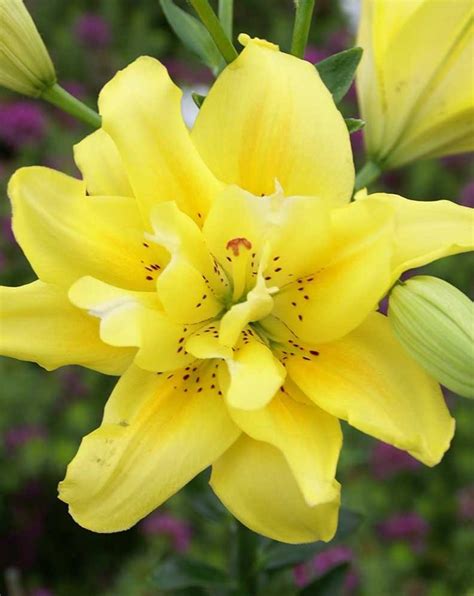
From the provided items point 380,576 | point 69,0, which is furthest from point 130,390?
point 69,0

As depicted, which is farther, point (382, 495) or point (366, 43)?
point (382, 495)

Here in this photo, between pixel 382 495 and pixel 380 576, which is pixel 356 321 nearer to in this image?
pixel 380 576

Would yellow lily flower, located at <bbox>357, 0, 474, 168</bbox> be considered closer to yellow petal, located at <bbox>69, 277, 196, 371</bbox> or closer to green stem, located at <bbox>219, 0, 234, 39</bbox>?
green stem, located at <bbox>219, 0, 234, 39</bbox>

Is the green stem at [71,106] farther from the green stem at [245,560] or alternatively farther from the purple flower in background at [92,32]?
the purple flower in background at [92,32]

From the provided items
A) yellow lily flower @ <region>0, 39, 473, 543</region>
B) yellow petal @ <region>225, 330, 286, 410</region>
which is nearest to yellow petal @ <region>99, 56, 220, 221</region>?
yellow lily flower @ <region>0, 39, 473, 543</region>

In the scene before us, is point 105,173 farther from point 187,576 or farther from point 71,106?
point 187,576
